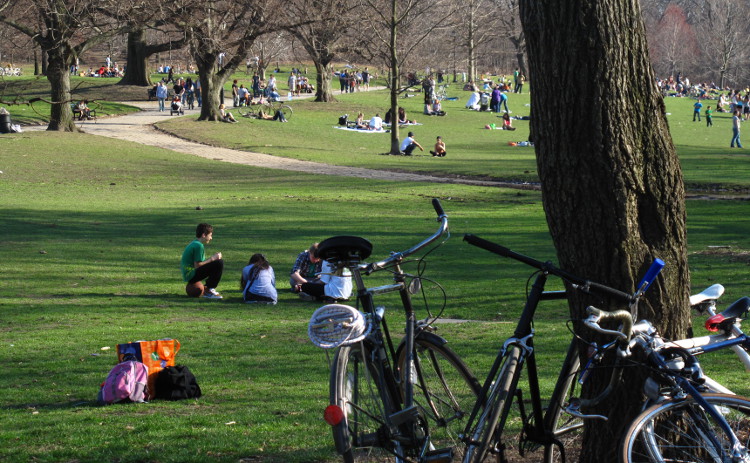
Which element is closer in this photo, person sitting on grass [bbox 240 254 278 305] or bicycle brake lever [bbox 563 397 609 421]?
bicycle brake lever [bbox 563 397 609 421]

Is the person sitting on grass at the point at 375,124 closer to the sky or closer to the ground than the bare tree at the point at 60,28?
closer to the ground

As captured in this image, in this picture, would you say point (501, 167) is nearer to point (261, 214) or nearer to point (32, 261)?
point (261, 214)

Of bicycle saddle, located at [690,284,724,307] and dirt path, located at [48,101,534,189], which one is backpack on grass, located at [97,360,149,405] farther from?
dirt path, located at [48,101,534,189]

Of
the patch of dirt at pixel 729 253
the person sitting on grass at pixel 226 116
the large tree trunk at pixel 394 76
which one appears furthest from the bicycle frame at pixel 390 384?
the person sitting on grass at pixel 226 116

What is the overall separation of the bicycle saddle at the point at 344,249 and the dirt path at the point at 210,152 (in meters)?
29.0

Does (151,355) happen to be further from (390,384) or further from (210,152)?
(210,152)

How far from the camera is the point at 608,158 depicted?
4750 millimetres

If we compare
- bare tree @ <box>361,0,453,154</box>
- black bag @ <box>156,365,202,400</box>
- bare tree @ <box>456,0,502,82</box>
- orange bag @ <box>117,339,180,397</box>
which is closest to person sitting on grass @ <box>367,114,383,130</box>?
bare tree @ <box>361,0,453,154</box>

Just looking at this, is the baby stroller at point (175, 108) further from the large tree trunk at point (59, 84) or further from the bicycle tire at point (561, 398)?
the bicycle tire at point (561, 398)

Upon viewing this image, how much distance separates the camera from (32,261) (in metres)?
18.2

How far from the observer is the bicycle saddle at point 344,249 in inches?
194

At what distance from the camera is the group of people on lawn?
48.3ft

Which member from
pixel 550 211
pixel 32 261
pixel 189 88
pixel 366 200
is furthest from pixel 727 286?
pixel 189 88

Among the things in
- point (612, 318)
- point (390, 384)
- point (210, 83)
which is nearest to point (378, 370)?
point (390, 384)
